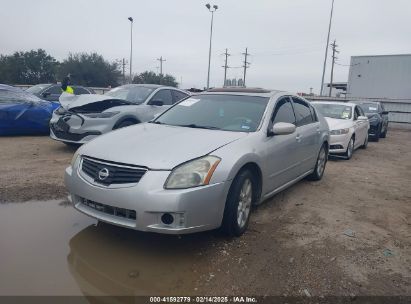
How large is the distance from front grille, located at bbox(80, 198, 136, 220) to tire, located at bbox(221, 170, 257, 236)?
3.06 ft

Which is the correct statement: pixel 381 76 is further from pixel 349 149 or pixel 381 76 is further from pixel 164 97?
pixel 164 97

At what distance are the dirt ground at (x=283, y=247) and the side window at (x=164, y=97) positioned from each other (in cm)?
353

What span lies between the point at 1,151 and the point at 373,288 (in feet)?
24.8

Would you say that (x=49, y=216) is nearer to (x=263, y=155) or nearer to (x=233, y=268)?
(x=233, y=268)

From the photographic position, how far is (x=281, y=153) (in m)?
4.69

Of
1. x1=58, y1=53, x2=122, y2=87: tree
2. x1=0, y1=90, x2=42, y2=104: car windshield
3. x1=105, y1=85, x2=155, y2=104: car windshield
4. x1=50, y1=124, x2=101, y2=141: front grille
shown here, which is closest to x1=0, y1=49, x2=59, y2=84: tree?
x1=58, y1=53, x2=122, y2=87: tree

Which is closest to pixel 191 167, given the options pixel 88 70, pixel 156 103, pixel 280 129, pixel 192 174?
pixel 192 174

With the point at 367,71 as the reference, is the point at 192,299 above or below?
below

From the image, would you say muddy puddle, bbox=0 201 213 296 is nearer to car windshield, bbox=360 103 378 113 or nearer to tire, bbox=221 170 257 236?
tire, bbox=221 170 257 236

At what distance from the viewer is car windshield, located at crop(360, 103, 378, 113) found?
15.2 meters

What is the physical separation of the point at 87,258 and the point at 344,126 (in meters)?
7.71

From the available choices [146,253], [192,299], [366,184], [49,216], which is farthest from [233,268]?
[366,184]

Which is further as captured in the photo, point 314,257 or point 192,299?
point 314,257

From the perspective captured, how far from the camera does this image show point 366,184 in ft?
22.3
